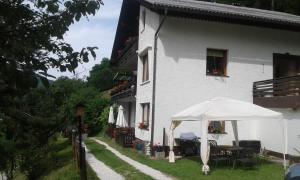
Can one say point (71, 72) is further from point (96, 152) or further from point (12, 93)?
point (96, 152)

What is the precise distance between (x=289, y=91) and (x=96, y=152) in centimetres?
887

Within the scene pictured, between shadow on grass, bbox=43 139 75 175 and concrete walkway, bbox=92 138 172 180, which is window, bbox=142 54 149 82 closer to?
concrete walkway, bbox=92 138 172 180

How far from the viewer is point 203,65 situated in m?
19.5

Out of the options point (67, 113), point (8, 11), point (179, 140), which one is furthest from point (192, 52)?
point (8, 11)

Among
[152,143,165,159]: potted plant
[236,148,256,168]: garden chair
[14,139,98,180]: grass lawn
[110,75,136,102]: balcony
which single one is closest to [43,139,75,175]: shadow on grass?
[14,139,98,180]: grass lawn

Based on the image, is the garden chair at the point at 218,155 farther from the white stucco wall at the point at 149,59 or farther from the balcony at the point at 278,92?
the white stucco wall at the point at 149,59

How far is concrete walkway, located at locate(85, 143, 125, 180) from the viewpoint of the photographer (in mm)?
13070

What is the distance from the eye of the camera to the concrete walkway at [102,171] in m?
13.1

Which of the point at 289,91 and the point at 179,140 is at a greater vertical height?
the point at 289,91

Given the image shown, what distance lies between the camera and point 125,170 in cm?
1408

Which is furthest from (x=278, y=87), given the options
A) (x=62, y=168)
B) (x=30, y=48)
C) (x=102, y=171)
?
(x=30, y=48)

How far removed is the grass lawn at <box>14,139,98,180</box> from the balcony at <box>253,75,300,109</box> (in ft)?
26.2

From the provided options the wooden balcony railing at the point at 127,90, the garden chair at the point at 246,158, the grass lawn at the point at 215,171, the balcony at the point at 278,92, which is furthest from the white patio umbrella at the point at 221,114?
the wooden balcony railing at the point at 127,90

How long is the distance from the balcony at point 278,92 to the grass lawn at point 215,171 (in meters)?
2.58
